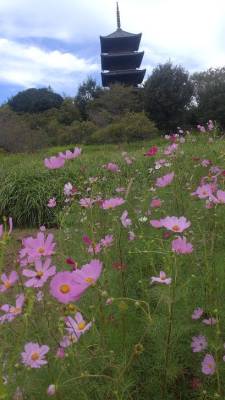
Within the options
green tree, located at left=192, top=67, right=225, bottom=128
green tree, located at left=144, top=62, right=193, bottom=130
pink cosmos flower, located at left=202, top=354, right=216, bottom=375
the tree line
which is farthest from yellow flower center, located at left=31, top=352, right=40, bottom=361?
green tree, located at left=144, top=62, right=193, bottom=130

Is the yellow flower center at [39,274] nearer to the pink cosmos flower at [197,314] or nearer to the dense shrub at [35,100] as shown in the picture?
the pink cosmos flower at [197,314]

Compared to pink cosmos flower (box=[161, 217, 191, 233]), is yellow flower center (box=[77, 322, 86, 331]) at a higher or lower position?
lower

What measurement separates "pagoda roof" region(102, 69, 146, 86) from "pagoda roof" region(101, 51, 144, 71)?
3.23 ft

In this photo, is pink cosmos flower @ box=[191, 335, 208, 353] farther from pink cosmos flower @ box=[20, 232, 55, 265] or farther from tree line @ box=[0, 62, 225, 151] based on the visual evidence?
tree line @ box=[0, 62, 225, 151]

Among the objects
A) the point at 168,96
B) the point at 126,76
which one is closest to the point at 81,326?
the point at 168,96

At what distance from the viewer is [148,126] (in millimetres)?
15031

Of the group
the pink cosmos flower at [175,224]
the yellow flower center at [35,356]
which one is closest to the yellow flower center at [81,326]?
the yellow flower center at [35,356]

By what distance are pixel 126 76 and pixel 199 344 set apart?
111ft

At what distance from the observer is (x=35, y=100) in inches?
1253

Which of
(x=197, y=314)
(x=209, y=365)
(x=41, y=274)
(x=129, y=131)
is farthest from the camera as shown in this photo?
(x=129, y=131)

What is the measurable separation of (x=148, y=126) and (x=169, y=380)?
14.1 metres

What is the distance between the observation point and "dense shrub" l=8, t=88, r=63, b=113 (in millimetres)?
31703

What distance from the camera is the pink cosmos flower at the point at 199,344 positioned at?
1.19 meters

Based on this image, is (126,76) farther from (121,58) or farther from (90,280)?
(90,280)
